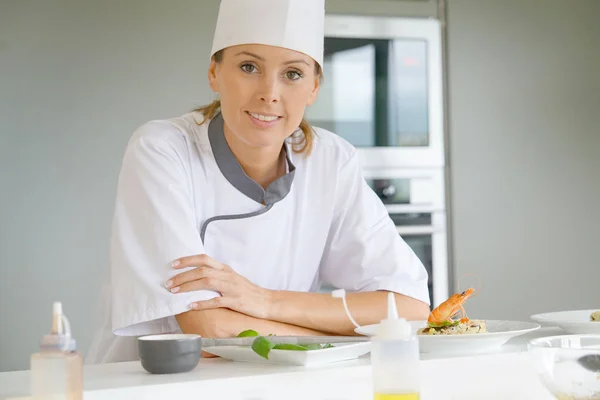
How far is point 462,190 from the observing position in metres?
3.22

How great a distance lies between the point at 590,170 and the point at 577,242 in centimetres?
31

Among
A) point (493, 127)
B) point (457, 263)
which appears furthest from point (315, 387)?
point (493, 127)

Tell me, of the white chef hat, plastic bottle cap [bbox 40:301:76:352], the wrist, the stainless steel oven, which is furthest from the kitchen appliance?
plastic bottle cap [bbox 40:301:76:352]

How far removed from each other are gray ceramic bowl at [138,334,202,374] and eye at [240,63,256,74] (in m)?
0.75

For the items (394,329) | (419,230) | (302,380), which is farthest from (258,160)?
(419,230)

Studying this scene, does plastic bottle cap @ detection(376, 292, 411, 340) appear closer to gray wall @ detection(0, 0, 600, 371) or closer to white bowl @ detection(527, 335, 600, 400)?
white bowl @ detection(527, 335, 600, 400)

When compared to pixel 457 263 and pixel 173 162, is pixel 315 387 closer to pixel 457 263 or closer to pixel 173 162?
pixel 173 162

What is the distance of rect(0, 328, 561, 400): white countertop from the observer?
1.01 m

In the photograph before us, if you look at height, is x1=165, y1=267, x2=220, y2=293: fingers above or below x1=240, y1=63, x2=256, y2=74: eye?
below

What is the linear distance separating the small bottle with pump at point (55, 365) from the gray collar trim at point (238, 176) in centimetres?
96

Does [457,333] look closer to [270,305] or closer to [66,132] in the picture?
[270,305]

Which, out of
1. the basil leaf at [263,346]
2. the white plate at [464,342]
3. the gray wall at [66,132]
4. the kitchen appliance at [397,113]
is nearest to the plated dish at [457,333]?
the white plate at [464,342]

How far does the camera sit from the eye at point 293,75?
1.72 metres

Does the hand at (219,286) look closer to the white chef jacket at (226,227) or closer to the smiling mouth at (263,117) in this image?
the white chef jacket at (226,227)
